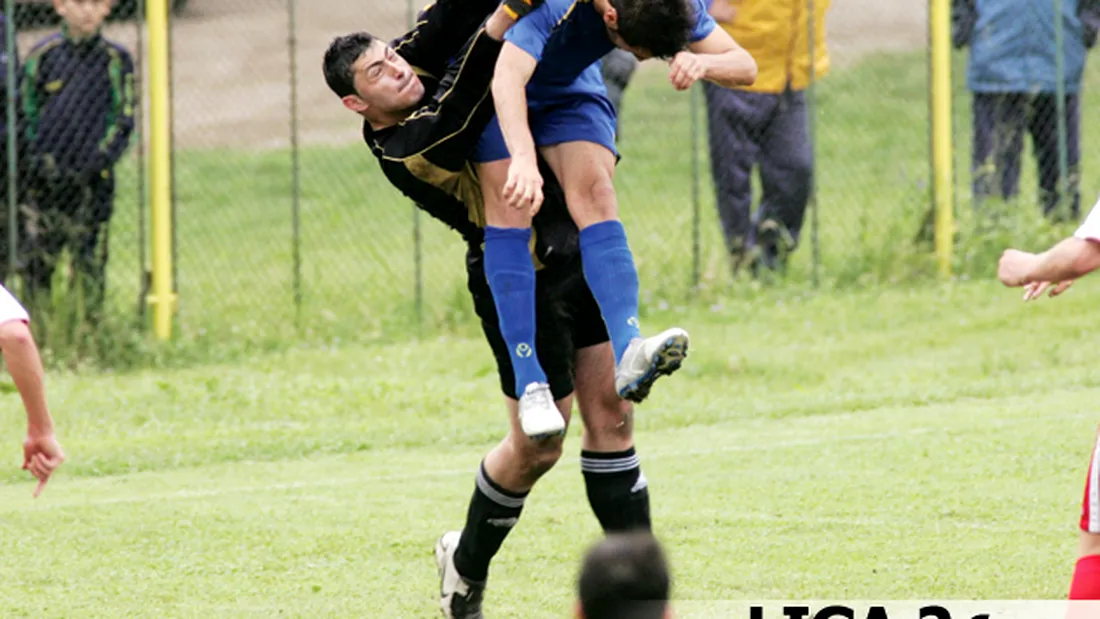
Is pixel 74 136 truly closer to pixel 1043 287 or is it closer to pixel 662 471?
pixel 662 471

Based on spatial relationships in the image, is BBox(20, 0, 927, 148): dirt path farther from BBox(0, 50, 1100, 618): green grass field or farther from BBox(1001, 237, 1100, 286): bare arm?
BBox(1001, 237, 1100, 286): bare arm

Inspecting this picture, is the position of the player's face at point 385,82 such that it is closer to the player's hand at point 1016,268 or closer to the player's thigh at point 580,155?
the player's thigh at point 580,155

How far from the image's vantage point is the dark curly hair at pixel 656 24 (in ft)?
19.2

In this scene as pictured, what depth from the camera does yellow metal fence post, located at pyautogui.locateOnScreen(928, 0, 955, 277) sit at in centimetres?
1421

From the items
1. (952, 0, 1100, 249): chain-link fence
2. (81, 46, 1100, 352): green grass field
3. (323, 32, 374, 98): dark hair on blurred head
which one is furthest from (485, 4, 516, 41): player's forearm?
(952, 0, 1100, 249): chain-link fence

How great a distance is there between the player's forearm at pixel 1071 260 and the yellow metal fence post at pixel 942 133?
31.3ft

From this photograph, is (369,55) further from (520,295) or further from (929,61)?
(929,61)

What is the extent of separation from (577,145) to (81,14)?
6.78 meters

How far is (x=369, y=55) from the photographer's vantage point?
6156 millimetres

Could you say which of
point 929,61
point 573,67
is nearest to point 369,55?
point 573,67

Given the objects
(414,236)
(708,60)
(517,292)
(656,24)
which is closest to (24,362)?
(517,292)

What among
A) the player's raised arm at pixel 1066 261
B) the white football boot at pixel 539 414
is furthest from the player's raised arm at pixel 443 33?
the player's raised arm at pixel 1066 261

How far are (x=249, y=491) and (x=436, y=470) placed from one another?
0.94 m

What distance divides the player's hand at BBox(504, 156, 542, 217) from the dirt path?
7.41 meters
